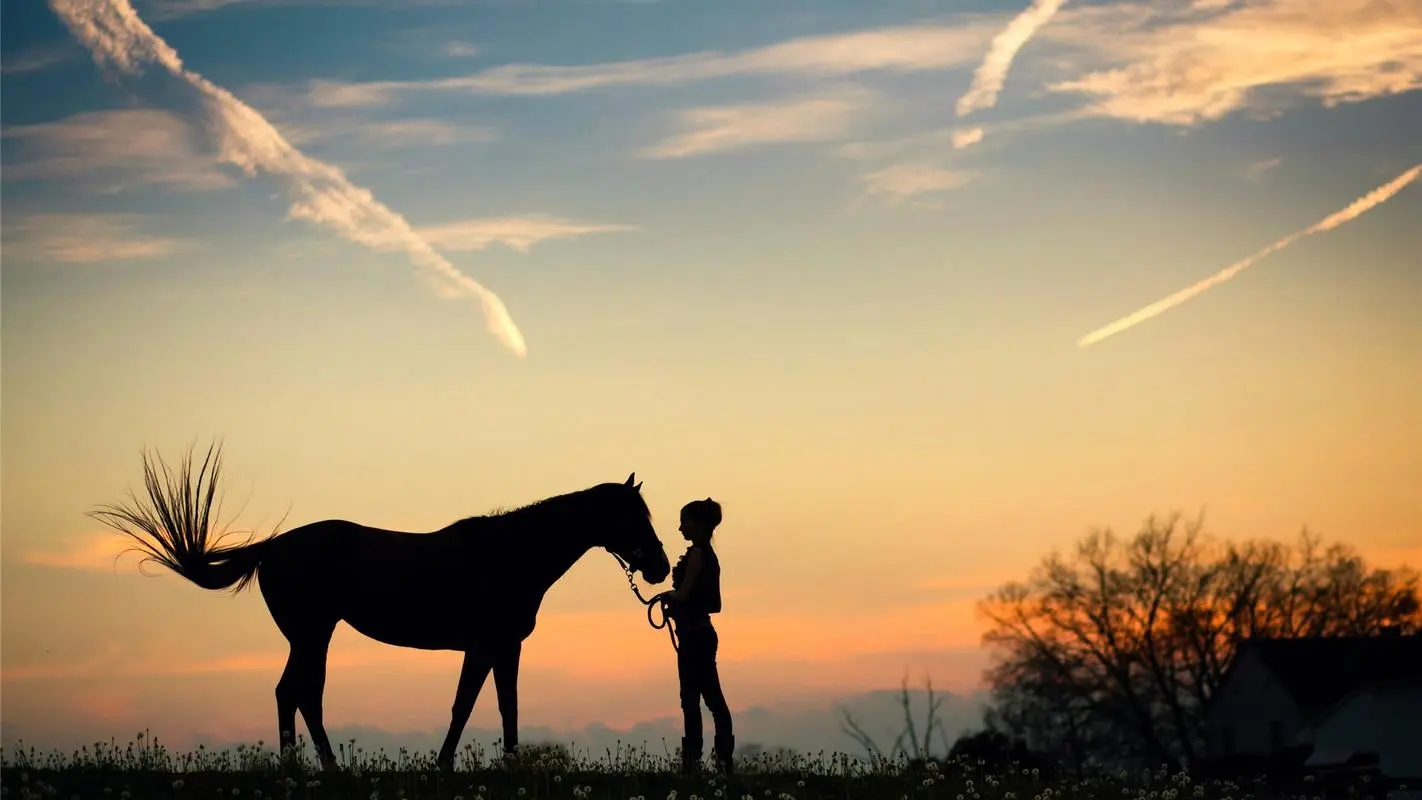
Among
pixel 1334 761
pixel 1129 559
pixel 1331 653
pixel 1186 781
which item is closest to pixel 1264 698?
pixel 1331 653

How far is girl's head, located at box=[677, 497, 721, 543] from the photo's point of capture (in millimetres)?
15664

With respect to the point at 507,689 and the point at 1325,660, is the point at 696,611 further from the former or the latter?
the point at 1325,660

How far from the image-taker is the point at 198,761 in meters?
16.2

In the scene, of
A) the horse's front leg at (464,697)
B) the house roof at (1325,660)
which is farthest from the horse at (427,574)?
the house roof at (1325,660)

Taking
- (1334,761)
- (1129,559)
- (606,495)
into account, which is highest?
(1129,559)

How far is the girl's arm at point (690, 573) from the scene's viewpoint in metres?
15.6

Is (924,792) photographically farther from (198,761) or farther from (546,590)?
(198,761)

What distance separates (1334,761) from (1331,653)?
1712 centimetres

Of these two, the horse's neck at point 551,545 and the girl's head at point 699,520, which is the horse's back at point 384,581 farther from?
the girl's head at point 699,520

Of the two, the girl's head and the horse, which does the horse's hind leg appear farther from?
the girl's head

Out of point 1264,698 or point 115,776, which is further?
point 1264,698

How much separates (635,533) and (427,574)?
8.37ft

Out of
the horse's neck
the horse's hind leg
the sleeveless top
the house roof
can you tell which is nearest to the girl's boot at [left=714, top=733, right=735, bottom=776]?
the sleeveless top

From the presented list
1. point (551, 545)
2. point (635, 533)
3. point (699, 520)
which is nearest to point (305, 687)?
point (551, 545)
